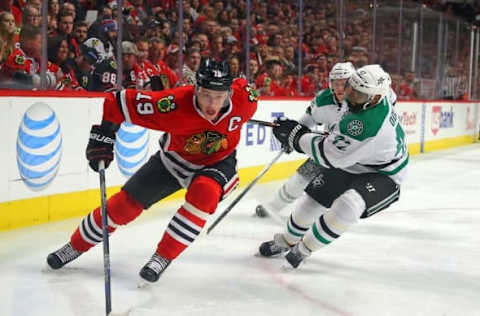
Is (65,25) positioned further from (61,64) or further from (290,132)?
(290,132)

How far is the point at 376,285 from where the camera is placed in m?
2.71

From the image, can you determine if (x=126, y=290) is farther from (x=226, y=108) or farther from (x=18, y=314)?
(x=226, y=108)

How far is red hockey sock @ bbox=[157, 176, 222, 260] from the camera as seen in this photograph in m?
2.46

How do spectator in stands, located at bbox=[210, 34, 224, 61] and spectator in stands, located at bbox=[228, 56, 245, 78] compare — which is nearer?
spectator in stands, located at bbox=[210, 34, 224, 61]

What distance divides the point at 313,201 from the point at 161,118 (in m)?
0.88

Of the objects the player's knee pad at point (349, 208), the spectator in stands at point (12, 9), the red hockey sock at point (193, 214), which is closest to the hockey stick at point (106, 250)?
the red hockey sock at point (193, 214)

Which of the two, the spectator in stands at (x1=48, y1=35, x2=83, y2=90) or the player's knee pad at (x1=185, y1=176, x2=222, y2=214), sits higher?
the spectator in stands at (x1=48, y1=35, x2=83, y2=90)

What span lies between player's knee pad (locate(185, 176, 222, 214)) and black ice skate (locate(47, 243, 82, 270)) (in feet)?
1.90

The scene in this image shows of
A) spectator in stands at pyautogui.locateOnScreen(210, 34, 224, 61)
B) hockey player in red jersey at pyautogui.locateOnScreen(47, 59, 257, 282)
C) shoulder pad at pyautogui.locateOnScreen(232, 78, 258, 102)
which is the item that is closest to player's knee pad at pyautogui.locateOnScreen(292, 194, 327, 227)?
hockey player in red jersey at pyautogui.locateOnScreen(47, 59, 257, 282)

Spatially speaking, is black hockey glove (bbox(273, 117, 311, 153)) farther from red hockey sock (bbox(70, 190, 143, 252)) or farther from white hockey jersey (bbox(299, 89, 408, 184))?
red hockey sock (bbox(70, 190, 143, 252))

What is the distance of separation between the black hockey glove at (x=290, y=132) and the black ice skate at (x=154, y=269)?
2.54ft

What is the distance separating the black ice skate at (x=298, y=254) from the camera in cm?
281

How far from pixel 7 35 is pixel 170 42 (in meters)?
1.65

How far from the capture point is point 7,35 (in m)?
3.58
